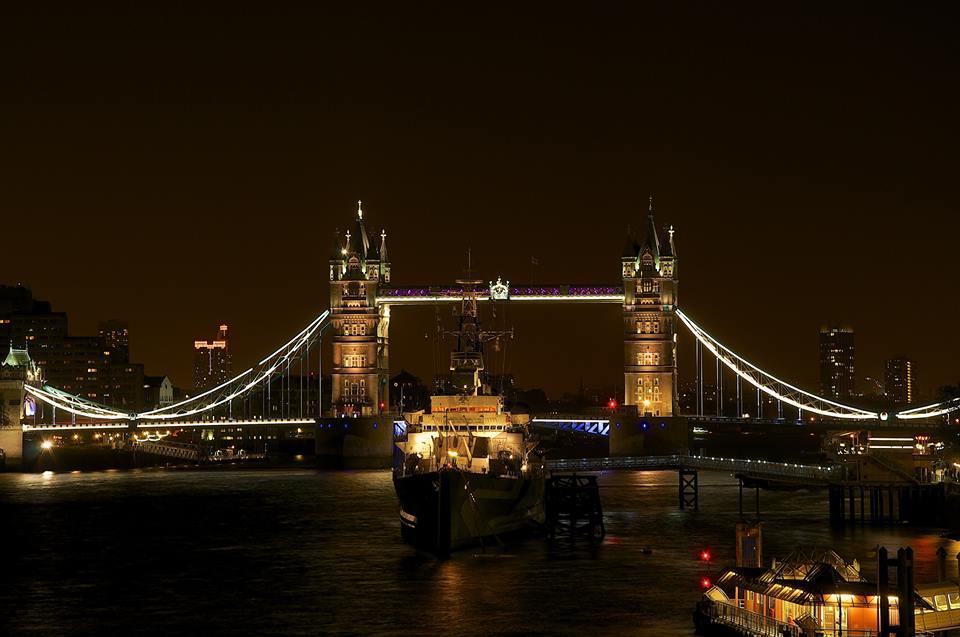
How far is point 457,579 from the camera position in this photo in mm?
60625

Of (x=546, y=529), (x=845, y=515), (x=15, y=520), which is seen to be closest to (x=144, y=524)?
(x=15, y=520)

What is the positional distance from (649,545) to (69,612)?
27.5m

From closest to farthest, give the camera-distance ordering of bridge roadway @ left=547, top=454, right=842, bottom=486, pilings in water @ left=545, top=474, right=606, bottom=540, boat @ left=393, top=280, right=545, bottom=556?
boat @ left=393, top=280, right=545, bottom=556, pilings in water @ left=545, top=474, right=606, bottom=540, bridge roadway @ left=547, top=454, right=842, bottom=486

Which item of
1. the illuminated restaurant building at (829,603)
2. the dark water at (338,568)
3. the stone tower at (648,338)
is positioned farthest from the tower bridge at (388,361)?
the illuminated restaurant building at (829,603)

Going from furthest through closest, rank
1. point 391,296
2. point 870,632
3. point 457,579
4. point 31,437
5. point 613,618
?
point 391,296 → point 31,437 → point 457,579 → point 613,618 → point 870,632

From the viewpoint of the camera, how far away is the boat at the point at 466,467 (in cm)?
6738

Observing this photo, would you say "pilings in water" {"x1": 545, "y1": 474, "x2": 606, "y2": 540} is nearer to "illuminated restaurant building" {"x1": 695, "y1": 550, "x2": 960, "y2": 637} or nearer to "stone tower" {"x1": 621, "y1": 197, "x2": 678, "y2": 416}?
"illuminated restaurant building" {"x1": 695, "y1": 550, "x2": 960, "y2": 637}

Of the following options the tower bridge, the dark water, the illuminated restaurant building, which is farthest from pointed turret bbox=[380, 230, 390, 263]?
the illuminated restaurant building

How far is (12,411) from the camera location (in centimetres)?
13762

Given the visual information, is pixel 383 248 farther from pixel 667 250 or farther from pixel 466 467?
pixel 466 467

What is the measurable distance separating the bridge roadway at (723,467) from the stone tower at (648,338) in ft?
24.4

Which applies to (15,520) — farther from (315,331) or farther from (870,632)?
(315,331)

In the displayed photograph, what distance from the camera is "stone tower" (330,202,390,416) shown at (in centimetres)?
14875

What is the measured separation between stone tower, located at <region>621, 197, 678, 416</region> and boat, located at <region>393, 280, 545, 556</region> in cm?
6808
